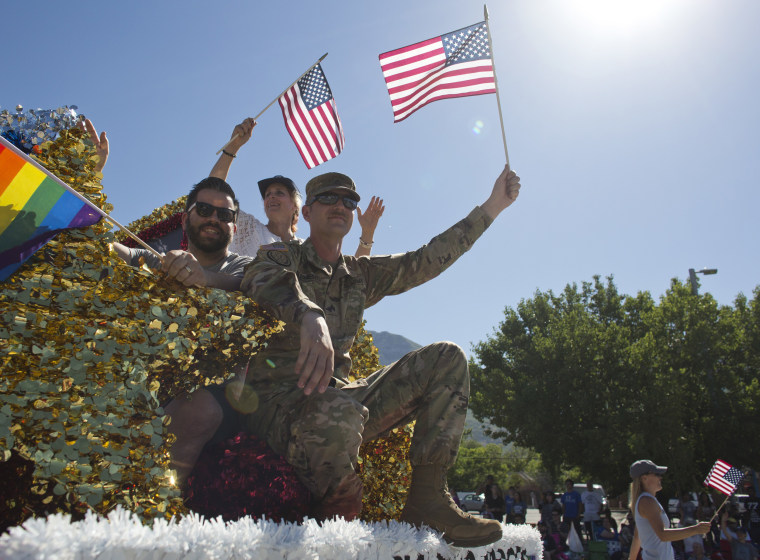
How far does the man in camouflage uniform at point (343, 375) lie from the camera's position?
90.8 inches

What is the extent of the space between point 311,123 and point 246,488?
192 inches

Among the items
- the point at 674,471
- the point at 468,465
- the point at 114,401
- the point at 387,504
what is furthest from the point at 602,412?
the point at 468,465

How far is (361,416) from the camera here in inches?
93.0

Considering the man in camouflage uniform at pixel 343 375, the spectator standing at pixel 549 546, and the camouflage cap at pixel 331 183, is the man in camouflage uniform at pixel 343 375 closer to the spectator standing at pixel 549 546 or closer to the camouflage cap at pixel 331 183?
the camouflage cap at pixel 331 183

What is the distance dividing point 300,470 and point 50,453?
3.26ft

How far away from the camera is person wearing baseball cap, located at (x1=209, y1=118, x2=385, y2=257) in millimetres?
4555

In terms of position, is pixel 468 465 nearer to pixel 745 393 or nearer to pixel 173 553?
pixel 745 393

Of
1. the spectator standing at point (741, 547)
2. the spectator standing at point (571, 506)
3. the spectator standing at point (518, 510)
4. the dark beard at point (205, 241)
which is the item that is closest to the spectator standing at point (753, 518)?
the spectator standing at point (741, 547)

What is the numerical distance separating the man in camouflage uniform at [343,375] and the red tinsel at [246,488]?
0.22ft

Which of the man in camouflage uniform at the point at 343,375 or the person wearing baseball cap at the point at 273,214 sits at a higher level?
the person wearing baseball cap at the point at 273,214

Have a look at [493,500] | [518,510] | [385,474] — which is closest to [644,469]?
[385,474]

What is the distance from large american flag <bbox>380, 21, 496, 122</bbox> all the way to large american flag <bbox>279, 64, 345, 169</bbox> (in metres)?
1.28

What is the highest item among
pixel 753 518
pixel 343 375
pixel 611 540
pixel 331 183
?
pixel 331 183

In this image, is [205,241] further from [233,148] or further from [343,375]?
[233,148]
